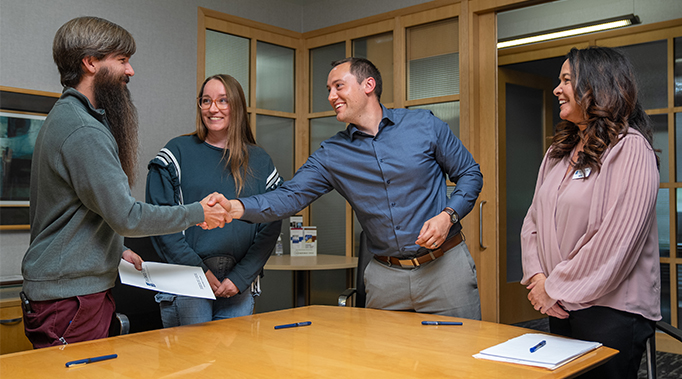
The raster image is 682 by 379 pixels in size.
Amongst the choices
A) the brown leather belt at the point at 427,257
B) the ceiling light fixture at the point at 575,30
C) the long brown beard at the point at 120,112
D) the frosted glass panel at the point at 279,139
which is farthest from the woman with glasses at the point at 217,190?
Result: the ceiling light fixture at the point at 575,30

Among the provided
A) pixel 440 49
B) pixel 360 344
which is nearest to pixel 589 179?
pixel 360 344

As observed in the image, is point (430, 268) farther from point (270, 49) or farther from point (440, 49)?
point (270, 49)

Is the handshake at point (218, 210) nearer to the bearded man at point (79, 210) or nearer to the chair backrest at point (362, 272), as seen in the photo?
the bearded man at point (79, 210)

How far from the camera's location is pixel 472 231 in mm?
3828

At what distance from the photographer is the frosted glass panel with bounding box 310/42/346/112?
15.4 ft

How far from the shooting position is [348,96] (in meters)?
2.36

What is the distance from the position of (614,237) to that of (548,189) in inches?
12.6

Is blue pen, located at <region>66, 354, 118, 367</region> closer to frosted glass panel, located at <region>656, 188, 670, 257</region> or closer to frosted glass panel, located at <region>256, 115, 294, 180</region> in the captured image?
frosted glass panel, located at <region>256, 115, 294, 180</region>

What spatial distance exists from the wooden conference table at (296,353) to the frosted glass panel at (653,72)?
3.58m

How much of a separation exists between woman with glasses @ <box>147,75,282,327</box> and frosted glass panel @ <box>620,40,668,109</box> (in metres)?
3.53

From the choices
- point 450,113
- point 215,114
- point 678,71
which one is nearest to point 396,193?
point 215,114

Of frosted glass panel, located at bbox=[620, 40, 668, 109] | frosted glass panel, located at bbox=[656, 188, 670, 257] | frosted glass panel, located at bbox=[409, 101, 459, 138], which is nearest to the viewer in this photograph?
frosted glass panel, located at bbox=[409, 101, 459, 138]

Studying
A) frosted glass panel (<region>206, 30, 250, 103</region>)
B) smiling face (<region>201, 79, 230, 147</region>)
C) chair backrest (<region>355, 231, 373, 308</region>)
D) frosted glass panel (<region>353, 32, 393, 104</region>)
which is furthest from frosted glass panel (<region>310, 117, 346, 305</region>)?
smiling face (<region>201, 79, 230, 147</region>)

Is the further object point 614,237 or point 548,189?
point 548,189
